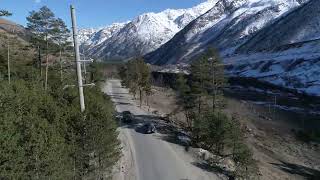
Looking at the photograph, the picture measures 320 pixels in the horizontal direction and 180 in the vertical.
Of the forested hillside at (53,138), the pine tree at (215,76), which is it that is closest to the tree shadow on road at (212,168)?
the forested hillside at (53,138)

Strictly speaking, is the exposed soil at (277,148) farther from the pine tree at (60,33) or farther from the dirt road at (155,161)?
the pine tree at (60,33)

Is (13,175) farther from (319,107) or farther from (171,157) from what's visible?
(319,107)

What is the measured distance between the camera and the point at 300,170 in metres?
58.2

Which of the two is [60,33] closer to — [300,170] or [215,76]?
[215,76]

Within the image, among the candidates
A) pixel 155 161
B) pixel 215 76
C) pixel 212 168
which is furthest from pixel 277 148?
pixel 155 161

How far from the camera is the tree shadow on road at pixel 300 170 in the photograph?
5567cm

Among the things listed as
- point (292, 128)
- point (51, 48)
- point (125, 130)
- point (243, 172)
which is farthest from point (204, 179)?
point (292, 128)

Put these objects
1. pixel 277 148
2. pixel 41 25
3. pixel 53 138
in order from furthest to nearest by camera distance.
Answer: pixel 277 148, pixel 41 25, pixel 53 138

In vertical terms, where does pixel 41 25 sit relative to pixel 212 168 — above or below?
above

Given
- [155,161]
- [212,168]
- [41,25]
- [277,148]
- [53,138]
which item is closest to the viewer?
[53,138]

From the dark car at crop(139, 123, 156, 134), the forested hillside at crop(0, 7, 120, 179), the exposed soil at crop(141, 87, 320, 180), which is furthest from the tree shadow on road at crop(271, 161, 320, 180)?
the forested hillside at crop(0, 7, 120, 179)

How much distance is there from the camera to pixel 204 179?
38500 millimetres

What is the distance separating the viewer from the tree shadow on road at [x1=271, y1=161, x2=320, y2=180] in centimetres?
5567

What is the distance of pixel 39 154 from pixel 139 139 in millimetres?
31185
